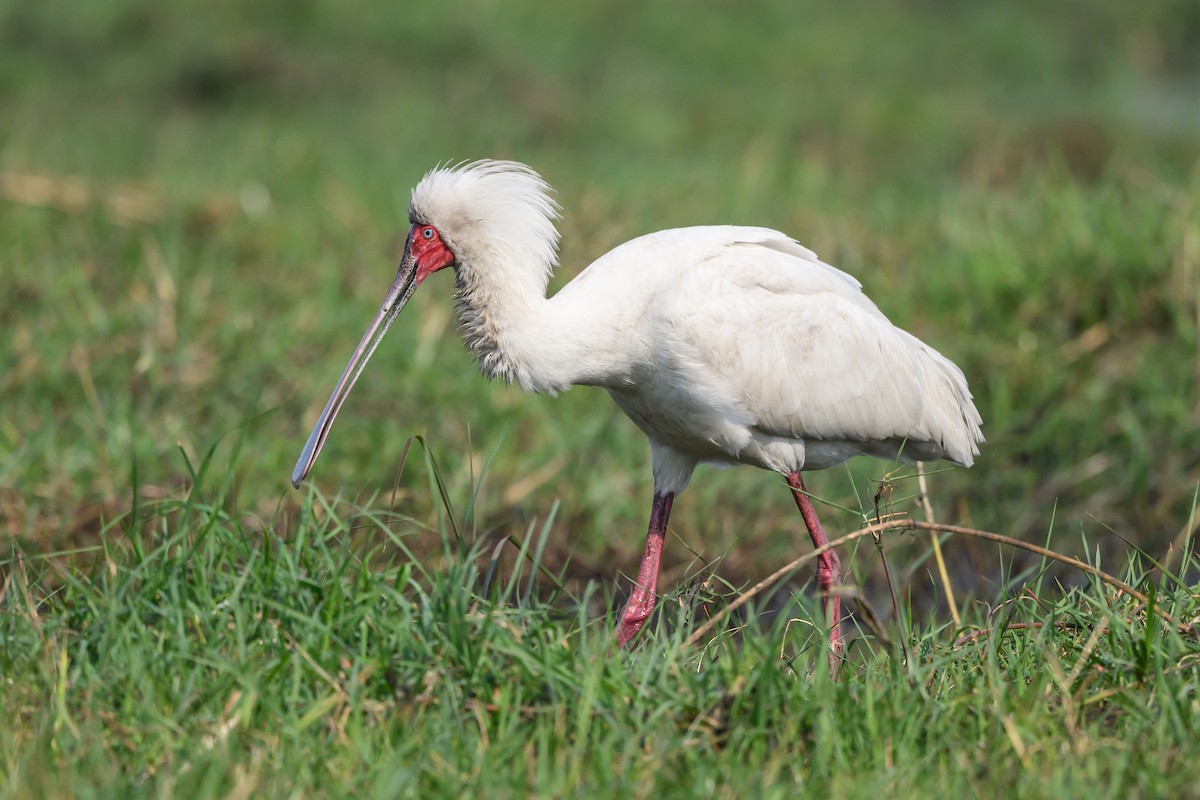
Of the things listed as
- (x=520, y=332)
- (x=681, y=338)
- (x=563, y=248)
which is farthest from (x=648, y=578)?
(x=563, y=248)

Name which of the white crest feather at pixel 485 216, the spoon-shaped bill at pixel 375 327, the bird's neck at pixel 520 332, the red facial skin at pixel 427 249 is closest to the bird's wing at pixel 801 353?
the bird's neck at pixel 520 332

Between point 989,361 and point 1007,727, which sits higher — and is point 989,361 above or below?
below

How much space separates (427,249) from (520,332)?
513 millimetres

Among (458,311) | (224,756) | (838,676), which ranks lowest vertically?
(838,676)

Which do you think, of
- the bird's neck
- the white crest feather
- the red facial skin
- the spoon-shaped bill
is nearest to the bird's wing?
the bird's neck

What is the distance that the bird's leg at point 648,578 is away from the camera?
526cm

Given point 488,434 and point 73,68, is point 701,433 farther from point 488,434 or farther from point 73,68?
point 73,68

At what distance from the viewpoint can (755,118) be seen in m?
14.2

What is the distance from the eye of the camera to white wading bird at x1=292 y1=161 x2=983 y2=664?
511 centimetres

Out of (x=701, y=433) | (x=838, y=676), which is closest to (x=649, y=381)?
(x=701, y=433)

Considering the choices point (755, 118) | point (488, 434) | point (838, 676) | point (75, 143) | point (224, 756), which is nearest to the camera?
point (224, 756)

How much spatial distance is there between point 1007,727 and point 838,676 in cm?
79

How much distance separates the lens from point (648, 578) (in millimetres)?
5586

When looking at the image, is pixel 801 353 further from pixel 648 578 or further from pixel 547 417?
pixel 547 417
